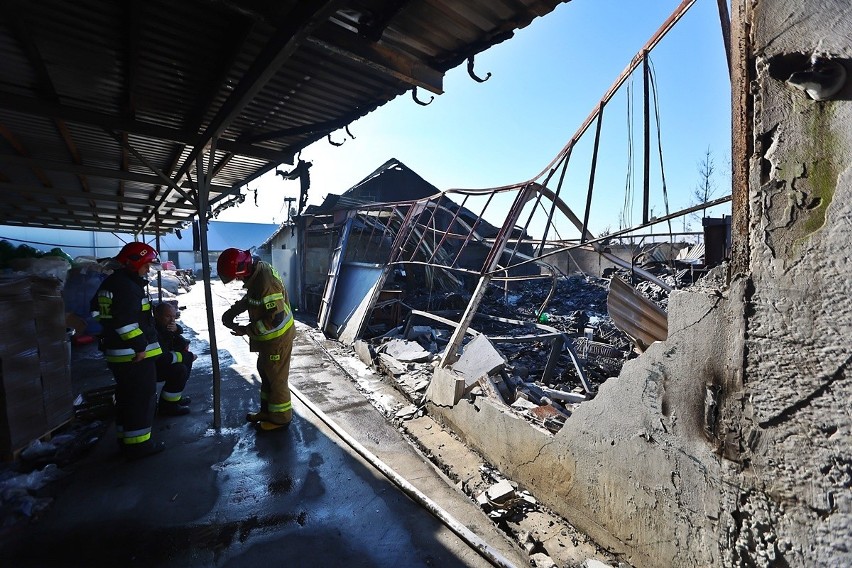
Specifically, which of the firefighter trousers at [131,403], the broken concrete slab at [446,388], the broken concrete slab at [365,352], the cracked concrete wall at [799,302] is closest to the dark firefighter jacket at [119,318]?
the firefighter trousers at [131,403]

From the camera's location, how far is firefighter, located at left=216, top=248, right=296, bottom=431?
12.1 feet

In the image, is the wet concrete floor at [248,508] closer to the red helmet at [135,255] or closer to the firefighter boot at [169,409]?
the firefighter boot at [169,409]

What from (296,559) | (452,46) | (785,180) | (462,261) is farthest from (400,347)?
(462,261)

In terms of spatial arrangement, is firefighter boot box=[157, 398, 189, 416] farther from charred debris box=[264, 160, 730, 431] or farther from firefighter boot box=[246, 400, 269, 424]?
charred debris box=[264, 160, 730, 431]

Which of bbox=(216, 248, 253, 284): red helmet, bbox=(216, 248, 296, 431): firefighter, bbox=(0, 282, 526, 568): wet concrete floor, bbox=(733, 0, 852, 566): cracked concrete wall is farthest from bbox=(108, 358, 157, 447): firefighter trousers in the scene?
bbox=(733, 0, 852, 566): cracked concrete wall

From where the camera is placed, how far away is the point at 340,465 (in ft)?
10.4

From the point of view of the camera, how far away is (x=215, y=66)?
2537 millimetres

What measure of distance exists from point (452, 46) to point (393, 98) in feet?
2.74

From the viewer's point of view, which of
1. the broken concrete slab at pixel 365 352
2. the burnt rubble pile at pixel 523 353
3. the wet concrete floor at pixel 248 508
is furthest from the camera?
the broken concrete slab at pixel 365 352

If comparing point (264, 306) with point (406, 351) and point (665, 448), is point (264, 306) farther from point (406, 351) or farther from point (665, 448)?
point (665, 448)

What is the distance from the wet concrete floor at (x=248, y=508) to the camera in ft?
7.18

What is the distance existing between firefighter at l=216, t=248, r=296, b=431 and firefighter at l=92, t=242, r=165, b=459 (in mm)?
769

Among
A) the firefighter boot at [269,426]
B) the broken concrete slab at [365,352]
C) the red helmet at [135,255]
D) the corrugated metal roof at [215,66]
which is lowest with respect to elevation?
the broken concrete slab at [365,352]

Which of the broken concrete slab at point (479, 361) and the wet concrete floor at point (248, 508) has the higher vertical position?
the broken concrete slab at point (479, 361)
